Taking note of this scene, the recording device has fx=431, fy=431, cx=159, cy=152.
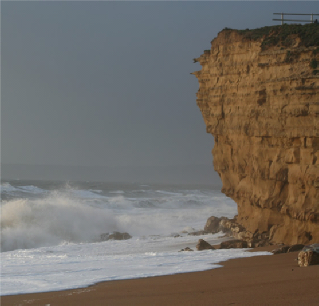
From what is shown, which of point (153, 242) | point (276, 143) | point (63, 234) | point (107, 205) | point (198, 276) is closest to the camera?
point (198, 276)

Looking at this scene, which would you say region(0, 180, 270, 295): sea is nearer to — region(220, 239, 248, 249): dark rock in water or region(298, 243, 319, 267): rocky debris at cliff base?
A: region(220, 239, 248, 249): dark rock in water

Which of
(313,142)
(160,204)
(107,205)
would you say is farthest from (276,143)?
(160,204)

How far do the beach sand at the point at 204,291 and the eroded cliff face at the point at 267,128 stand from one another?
4.37m

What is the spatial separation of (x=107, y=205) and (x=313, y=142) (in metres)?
21.6

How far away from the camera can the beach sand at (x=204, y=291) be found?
5.21 metres

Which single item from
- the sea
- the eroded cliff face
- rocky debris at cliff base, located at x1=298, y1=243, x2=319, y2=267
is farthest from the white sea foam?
the eroded cliff face

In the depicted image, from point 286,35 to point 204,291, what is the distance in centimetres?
882

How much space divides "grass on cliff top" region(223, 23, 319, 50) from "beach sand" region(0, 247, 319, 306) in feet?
22.3

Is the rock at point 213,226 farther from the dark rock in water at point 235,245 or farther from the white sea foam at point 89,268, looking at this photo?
the white sea foam at point 89,268

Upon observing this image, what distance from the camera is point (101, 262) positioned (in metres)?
9.73

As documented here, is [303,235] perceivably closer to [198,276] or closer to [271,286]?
[198,276]

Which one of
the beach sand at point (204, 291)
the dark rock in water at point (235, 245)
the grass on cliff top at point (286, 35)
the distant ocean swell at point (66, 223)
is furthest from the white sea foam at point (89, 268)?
the distant ocean swell at point (66, 223)

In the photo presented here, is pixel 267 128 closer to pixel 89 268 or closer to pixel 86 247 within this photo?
pixel 89 268

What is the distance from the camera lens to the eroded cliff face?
36.6 ft
